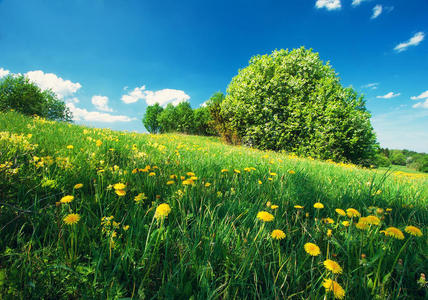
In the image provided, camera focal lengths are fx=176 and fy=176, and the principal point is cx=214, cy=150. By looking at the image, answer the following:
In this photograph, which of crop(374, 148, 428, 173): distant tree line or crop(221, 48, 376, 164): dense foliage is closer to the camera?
crop(221, 48, 376, 164): dense foliage

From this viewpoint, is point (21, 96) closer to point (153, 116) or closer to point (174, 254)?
point (174, 254)

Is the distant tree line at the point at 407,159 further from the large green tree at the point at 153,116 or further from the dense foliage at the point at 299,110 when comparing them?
the large green tree at the point at 153,116

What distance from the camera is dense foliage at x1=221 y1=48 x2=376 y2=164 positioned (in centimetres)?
1016

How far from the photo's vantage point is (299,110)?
1105cm

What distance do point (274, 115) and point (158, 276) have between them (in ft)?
40.8

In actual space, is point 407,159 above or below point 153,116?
below

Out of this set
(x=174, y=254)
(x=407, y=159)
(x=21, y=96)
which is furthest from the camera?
(x=407, y=159)

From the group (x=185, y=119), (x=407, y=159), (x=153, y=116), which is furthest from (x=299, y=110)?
(x=407, y=159)

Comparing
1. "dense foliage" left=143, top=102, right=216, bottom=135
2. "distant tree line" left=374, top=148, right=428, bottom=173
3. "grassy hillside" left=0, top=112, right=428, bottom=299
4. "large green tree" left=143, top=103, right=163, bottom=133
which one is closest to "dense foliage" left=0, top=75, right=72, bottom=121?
"dense foliage" left=143, top=102, right=216, bottom=135

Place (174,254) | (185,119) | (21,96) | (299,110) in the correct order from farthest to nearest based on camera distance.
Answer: (185,119), (21,96), (299,110), (174,254)

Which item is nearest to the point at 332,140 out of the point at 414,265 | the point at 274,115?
the point at 274,115

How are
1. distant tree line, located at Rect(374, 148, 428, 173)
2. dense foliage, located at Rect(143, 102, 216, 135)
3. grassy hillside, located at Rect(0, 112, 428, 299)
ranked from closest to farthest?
grassy hillside, located at Rect(0, 112, 428, 299) → dense foliage, located at Rect(143, 102, 216, 135) → distant tree line, located at Rect(374, 148, 428, 173)

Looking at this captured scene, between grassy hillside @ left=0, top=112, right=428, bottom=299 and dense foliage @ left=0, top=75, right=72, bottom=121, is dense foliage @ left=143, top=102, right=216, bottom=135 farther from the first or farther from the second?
grassy hillside @ left=0, top=112, right=428, bottom=299

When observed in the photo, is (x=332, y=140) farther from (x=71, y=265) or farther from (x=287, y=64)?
(x=71, y=265)
